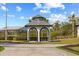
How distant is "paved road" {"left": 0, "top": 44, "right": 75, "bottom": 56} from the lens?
5.64 meters

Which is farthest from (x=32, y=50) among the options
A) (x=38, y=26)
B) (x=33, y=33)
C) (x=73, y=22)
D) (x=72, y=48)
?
(x=73, y=22)

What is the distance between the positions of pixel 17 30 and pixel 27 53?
0.44 metres

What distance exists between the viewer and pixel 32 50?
5742 mm

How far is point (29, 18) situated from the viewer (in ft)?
18.8

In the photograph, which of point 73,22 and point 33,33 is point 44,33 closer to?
point 33,33

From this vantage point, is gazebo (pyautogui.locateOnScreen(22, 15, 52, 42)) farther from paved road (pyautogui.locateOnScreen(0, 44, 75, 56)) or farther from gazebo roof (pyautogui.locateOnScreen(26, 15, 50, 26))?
paved road (pyautogui.locateOnScreen(0, 44, 75, 56))

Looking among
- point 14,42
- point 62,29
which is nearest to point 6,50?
point 14,42

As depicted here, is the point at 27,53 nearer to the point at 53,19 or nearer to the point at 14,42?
the point at 14,42

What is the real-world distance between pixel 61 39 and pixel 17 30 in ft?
2.54

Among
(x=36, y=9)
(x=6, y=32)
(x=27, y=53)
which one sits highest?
(x=36, y=9)

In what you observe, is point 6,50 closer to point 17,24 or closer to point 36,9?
point 17,24

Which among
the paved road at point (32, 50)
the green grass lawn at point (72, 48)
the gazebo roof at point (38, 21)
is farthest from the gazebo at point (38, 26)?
the green grass lawn at point (72, 48)

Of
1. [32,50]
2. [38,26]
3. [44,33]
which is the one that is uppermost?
[38,26]

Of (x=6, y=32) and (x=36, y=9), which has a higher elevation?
(x=36, y=9)
